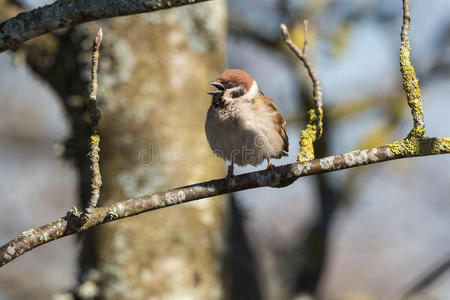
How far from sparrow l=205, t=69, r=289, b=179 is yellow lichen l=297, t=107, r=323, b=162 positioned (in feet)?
2.96

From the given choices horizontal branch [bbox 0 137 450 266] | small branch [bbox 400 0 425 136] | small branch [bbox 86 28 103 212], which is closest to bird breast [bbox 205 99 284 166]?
horizontal branch [bbox 0 137 450 266]

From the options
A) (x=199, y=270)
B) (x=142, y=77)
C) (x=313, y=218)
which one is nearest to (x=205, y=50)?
(x=142, y=77)

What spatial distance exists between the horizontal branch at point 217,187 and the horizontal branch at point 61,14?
769 mm

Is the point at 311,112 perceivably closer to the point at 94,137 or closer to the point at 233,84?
the point at 233,84

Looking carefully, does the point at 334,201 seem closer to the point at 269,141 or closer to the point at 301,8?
the point at 301,8

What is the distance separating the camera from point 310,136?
3.03 m

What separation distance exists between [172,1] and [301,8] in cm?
565

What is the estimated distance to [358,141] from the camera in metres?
7.41

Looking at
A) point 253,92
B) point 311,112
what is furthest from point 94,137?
point 253,92

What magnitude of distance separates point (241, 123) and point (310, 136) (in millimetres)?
1033

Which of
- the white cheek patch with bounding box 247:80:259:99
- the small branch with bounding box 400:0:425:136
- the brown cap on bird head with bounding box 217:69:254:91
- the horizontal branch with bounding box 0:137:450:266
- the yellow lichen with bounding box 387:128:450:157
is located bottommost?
the yellow lichen with bounding box 387:128:450:157

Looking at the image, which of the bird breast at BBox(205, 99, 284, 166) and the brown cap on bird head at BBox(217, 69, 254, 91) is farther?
the brown cap on bird head at BBox(217, 69, 254, 91)

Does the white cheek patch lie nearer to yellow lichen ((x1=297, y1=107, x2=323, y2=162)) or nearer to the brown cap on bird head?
the brown cap on bird head

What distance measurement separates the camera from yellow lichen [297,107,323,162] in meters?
2.89
